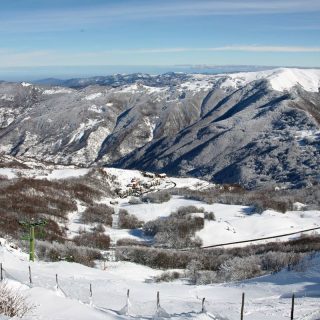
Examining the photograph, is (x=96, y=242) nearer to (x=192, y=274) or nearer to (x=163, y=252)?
(x=163, y=252)

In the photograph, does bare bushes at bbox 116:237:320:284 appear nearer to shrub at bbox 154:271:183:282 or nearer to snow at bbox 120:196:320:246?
shrub at bbox 154:271:183:282

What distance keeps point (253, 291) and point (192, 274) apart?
26.2ft

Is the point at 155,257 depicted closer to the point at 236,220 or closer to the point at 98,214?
the point at 236,220

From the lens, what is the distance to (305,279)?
85.1 feet

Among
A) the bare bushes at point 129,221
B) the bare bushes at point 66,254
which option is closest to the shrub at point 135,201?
the bare bushes at point 129,221

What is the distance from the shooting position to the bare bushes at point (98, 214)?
179ft

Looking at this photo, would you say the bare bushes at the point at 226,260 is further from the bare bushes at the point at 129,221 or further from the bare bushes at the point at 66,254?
the bare bushes at the point at 129,221

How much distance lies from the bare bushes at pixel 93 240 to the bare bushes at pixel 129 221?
5500 millimetres

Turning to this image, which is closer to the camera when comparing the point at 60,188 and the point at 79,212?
the point at 79,212

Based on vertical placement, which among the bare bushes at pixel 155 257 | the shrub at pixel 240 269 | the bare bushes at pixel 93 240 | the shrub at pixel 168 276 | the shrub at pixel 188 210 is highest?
the shrub at pixel 240 269

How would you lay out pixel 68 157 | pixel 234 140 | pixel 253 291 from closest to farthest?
pixel 253 291, pixel 234 140, pixel 68 157

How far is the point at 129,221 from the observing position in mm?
55469

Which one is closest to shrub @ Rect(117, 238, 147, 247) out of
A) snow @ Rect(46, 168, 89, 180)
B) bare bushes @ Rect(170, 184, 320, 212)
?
bare bushes @ Rect(170, 184, 320, 212)

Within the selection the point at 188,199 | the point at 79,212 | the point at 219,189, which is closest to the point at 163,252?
the point at 79,212
